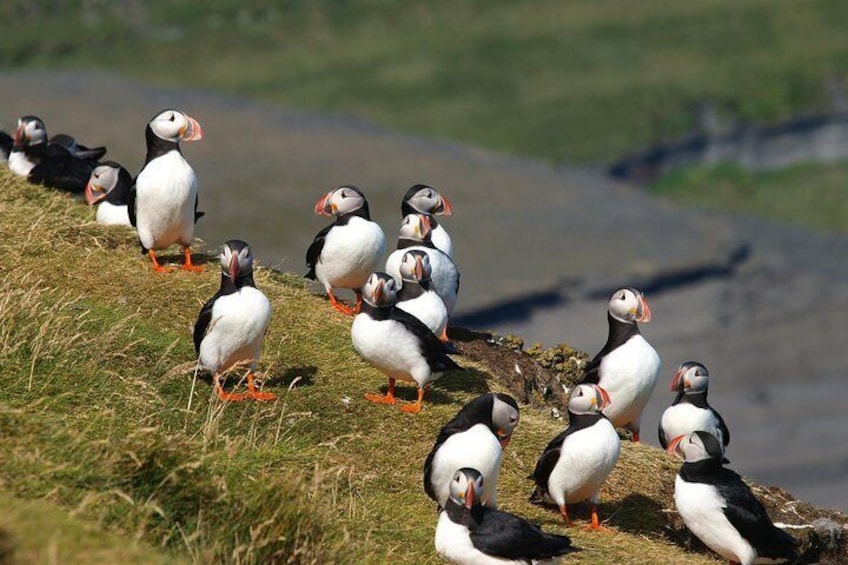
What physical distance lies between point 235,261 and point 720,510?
12.6ft

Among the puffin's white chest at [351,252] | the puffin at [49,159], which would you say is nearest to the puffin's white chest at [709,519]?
the puffin's white chest at [351,252]

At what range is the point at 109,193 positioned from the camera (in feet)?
49.5

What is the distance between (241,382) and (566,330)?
25.9 metres

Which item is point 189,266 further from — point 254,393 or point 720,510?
point 720,510

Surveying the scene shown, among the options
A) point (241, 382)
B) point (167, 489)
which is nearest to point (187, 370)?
point (241, 382)

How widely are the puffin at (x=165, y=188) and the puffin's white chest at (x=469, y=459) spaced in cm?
410

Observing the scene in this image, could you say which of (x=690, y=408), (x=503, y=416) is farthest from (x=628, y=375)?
(x=503, y=416)

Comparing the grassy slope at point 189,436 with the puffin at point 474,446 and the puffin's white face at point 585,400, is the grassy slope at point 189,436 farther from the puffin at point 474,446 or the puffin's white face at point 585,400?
the puffin's white face at point 585,400

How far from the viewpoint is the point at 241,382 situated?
37.7 feet

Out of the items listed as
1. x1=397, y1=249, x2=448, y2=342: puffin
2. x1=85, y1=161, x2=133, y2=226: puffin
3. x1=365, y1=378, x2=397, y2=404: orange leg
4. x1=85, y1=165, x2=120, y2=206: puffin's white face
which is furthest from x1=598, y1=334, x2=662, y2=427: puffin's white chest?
x1=85, y1=165, x2=120, y2=206: puffin's white face

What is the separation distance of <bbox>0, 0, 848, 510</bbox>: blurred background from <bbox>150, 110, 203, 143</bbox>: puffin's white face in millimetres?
16970

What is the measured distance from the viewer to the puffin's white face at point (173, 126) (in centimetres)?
1345

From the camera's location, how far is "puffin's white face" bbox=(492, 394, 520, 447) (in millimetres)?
10468

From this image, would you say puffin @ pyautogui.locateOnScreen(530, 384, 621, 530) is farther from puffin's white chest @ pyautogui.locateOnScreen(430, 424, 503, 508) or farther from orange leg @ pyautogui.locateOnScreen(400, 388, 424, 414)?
orange leg @ pyautogui.locateOnScreen(400, 388, 424, 414)
